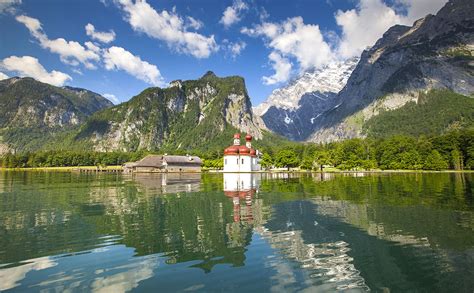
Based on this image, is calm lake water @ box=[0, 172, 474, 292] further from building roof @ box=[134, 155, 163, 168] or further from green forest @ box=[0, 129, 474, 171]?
building roof @ box=[134, 155, 163, 168]

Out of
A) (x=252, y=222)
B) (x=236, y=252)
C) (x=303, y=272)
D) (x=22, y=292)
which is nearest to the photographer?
(x=22, y=292)

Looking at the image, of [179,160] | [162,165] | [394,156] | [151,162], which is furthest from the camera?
[179,160]

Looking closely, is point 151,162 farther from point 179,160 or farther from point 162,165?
point 179,160

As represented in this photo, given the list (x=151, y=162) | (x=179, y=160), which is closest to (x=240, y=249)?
(x=179, y=160)

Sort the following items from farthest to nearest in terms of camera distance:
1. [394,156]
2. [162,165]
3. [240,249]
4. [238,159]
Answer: [162,165] < [238,159] < [394,156] < [240,249]

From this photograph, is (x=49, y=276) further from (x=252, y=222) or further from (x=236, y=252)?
(x=252, y=222)

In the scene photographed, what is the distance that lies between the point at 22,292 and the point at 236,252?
28.2 ft

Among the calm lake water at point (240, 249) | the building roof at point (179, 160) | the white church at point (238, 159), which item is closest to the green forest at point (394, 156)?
the building roof at point (179, 160)

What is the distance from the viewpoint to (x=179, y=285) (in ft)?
39.1

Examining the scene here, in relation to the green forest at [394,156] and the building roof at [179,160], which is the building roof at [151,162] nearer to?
the building roof at [179,160]

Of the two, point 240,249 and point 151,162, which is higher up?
point 151,162

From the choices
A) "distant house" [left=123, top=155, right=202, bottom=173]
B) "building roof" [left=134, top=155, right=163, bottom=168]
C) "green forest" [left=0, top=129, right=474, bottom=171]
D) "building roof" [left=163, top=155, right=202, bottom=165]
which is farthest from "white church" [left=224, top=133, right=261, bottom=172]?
"building roof" [left=134, top=155, right=163, bottom=168]

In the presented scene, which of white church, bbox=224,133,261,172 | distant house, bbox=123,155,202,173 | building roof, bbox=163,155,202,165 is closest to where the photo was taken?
white church, bbox=224,133,261,172

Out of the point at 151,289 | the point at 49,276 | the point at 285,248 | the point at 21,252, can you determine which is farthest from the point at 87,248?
the point at 285,248
